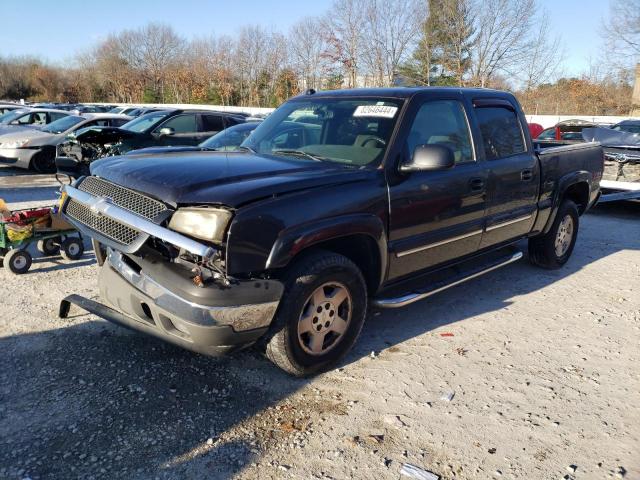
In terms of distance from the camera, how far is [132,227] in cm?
308

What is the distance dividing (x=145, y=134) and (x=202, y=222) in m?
8.73

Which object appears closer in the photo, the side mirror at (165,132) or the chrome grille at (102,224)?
the chrome grille at (102,224)

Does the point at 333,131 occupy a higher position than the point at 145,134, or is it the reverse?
the point at 333,131

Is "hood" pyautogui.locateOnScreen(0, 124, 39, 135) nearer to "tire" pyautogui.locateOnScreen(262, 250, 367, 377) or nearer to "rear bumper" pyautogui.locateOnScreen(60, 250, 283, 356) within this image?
"rear bumper" pyautogui.locateOnScreen(60, 250, 283, 356)

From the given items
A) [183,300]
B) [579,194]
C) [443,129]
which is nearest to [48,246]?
[183,300]

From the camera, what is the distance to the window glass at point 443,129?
13.3ft

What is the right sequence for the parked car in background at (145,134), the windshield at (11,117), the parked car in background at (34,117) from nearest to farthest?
the parked car in background at (145,134) < the parked car in background at (34,117) < the windshield at (11,117)

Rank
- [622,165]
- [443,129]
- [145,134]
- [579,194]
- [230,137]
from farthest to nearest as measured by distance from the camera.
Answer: [145,134] < [622,165] < [230,137] < [579,194] < [443,129]

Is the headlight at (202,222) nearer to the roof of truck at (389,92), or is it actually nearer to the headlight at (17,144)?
the roof of truck at (389,92)

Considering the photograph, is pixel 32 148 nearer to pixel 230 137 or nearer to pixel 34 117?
pixel 34 117

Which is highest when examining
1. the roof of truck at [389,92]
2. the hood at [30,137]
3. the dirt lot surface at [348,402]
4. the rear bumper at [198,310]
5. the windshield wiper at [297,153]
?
the roof of truck at [389,92]

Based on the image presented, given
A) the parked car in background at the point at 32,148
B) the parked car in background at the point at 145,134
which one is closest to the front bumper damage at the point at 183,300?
the parked car in background at the point at 145,134

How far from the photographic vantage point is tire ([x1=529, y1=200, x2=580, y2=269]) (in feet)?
19.6

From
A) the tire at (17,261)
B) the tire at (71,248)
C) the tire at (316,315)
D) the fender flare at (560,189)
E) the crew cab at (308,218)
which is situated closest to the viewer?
the crew cab at (308,218)
